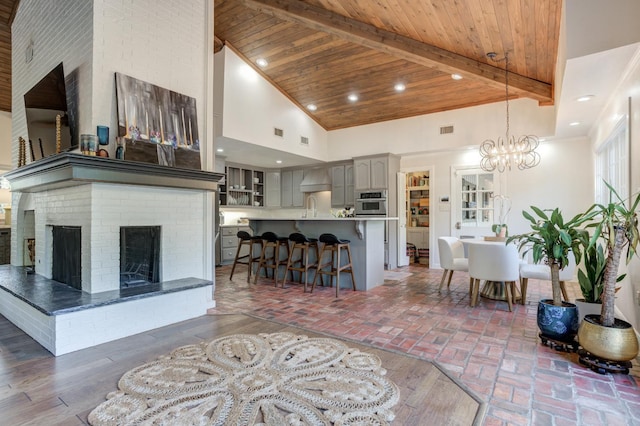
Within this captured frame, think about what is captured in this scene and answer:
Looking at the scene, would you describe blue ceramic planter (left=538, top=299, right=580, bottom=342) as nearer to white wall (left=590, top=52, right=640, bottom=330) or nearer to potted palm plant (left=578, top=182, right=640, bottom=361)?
potted palm plant (left=578, top=182, right=640, bottom=361)

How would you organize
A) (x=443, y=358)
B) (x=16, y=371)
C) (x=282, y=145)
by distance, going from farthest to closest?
1. (x=282, y=145)
2. (x=443, y=358)
3. (x=16, y=371)

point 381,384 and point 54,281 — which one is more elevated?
point 54,281

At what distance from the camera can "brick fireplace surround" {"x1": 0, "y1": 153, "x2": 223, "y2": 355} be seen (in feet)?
9.36

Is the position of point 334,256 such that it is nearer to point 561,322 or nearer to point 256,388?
point 561,322

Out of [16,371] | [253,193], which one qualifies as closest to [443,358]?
[16,371]

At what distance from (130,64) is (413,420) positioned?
3.97 meters

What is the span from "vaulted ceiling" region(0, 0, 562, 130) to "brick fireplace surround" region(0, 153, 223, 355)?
8.74 ft

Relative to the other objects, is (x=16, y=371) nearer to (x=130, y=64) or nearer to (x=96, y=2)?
(x=130, y=64)

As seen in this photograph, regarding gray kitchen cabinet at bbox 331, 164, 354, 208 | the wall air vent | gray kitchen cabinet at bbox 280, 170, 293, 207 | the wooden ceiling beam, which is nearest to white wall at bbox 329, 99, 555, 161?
the wall air vent

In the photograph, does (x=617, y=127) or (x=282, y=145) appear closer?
(x=617, y=127)

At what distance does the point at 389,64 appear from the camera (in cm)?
540

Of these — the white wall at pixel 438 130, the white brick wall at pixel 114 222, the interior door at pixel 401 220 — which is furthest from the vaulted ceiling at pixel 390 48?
Result: the white brick wall at pixel 114 222

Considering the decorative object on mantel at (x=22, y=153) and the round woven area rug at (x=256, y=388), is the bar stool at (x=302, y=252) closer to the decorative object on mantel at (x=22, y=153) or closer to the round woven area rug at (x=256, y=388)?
the round woven area rug at (x=256, y=388)

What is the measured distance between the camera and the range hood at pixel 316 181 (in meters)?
8.05
